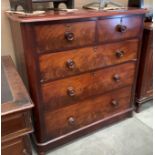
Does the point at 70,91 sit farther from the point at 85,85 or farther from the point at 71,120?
the point at 71,120

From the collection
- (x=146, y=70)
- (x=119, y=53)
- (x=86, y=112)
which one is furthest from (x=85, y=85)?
(x=146, y=70)

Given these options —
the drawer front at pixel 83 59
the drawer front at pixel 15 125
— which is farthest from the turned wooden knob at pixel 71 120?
the drawer front at pixel 15 125

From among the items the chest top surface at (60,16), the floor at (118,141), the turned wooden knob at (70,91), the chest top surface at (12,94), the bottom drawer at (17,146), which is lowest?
the floor at (118,141)

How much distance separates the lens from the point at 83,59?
1.27 meters

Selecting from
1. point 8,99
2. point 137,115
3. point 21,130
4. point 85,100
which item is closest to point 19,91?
point 8,99

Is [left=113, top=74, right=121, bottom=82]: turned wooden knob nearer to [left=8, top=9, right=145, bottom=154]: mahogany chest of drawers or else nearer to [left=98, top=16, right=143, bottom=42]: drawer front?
[left=8, top=9, right=145, bottom=154]: mahogany chest of drawers

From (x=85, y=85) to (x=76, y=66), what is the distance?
0.60 feet

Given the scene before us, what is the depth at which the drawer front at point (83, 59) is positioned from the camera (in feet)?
3.80

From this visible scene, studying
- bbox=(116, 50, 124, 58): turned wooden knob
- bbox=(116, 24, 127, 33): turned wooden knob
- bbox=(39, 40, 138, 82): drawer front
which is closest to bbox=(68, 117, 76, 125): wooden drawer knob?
bbox=(39, 40, 138, 82): drawer front

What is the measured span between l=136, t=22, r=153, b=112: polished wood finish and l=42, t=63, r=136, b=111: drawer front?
0.17 m

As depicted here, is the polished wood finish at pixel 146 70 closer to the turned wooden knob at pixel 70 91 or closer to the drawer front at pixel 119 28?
the drawer front at pixel 119 28

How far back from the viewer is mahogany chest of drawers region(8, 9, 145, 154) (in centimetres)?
109

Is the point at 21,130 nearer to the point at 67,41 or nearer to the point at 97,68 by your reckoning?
the point at 67,41

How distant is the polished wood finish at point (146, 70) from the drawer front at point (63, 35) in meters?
0.59
